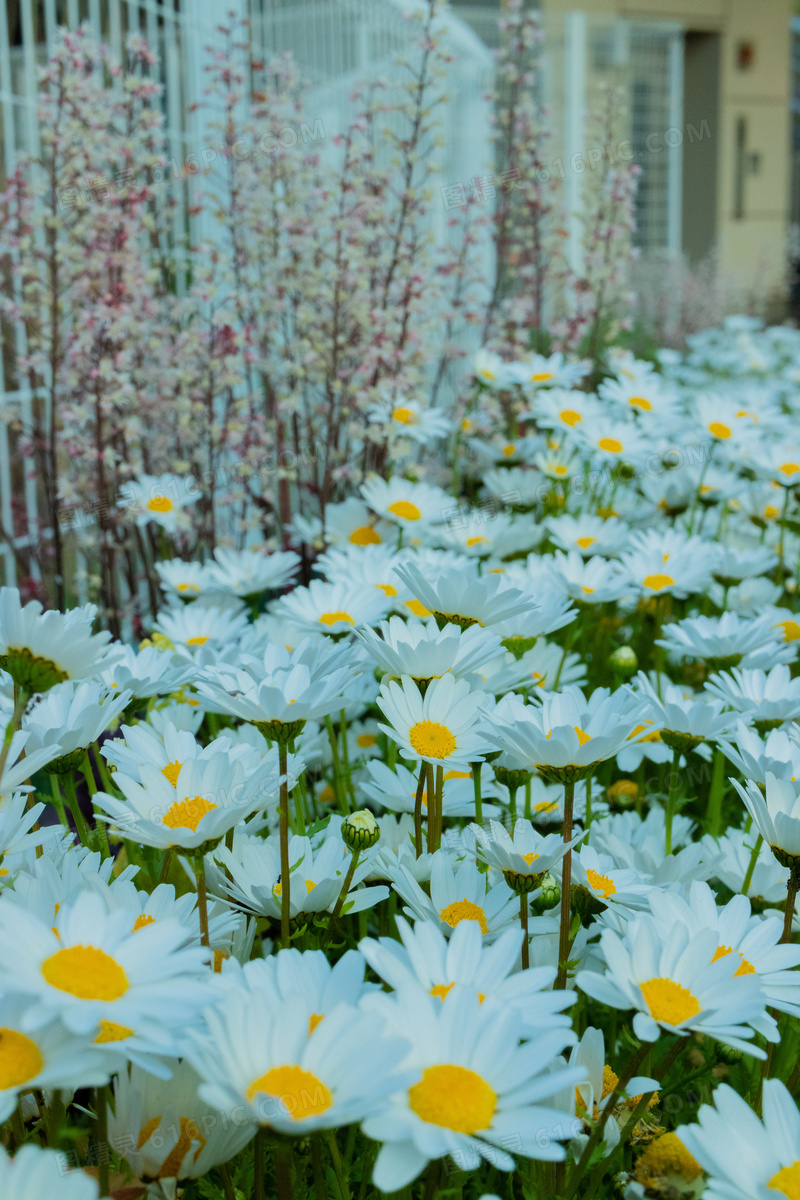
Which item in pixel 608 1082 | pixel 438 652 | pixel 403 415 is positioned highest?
pixel 403 415

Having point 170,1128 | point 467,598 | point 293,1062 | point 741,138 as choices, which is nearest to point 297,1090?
point 293,1062

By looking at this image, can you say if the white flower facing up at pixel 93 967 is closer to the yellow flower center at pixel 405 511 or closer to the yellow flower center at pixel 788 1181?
the yellow flower center at pixel 788 1181

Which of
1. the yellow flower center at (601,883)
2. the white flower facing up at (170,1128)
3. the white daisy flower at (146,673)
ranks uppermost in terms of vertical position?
the white daisy flower at (146,673)

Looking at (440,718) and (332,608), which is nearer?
(440,718)

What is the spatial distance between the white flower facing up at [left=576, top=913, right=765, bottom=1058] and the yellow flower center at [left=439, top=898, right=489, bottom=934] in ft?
0.30

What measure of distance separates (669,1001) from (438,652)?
25 cm

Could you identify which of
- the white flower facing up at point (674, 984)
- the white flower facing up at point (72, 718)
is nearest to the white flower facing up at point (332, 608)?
the white flower facing up at point (72, 718)

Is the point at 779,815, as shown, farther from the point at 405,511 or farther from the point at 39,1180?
the point at 405,511

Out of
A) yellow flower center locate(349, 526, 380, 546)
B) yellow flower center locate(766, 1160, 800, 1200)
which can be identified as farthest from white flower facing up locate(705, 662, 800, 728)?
yellow flower center locate(349, 526, 380, 546)

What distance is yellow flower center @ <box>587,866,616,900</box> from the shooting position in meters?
0.62

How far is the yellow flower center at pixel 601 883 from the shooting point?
2.04 feet

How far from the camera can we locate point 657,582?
110 centimetres

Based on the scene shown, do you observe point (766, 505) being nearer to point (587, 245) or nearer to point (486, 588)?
point (587, 245)

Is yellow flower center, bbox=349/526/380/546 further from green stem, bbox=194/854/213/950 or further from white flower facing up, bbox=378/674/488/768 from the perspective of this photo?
green stem, bbox=194/854/213/950
